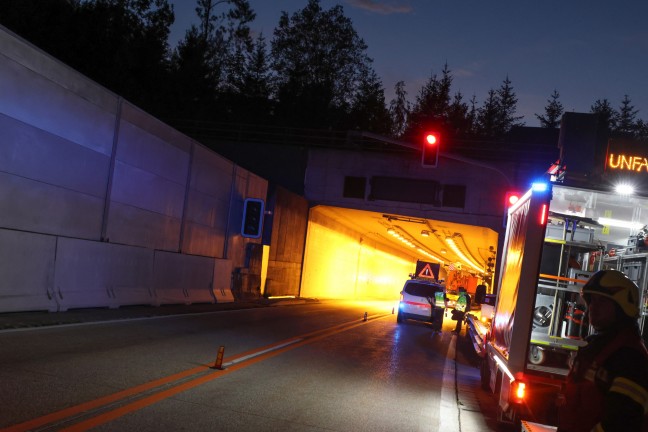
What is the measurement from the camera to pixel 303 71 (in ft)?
207

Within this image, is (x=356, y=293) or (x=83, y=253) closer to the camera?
(x=83, y=253)

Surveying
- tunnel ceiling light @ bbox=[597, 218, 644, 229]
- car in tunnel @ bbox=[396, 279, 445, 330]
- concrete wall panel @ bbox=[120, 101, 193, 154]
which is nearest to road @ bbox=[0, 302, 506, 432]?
tunnel ceiling light @ bbox=[597, 218, 644, 229]

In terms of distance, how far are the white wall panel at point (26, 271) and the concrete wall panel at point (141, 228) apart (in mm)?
3635

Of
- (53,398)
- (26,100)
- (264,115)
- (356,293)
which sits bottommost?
(356,293)

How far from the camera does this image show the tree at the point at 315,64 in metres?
62.2

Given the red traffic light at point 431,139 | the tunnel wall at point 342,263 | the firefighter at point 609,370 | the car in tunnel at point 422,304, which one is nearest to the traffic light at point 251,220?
the car in tunnel at point 422,304

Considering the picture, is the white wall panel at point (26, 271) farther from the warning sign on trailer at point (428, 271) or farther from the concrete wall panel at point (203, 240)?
the warning sign on trailer at point (428, 271)

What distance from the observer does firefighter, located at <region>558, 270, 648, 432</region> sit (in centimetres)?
282

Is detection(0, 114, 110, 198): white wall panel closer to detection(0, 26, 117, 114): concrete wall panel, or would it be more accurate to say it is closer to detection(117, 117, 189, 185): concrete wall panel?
detection(117, 117, 189, 185): concrete wall panel

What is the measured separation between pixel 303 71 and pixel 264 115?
5.91 m

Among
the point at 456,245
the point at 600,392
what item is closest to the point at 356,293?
the point at 456,245

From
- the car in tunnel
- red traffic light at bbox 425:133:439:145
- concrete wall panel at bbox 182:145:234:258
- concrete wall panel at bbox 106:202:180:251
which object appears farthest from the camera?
the car in tunnel

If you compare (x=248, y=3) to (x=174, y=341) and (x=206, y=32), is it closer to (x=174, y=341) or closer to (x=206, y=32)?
(x=206, y=32)

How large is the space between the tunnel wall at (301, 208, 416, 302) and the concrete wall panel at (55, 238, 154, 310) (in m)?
19.4
